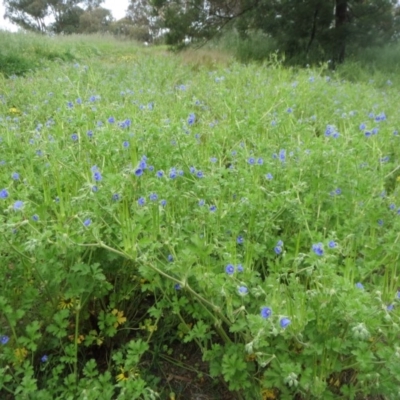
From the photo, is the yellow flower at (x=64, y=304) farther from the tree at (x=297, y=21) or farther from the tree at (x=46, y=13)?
the tree at (x=46, y=13)

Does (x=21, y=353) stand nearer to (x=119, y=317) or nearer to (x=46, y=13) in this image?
(x=119, y=317)

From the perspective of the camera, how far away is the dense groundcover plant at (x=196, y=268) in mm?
1429

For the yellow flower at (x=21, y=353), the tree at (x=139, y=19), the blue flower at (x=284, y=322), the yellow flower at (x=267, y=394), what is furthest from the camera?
the tree at (x=139, y=19)

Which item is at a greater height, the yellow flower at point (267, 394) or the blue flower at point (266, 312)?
the blue flower at point (266, 312)

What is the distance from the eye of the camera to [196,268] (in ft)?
4.88

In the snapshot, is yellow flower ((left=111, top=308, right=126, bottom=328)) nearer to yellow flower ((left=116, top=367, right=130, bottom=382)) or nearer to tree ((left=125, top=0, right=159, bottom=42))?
yellow flower ((left=116, top=367, right=130, bottom=382))

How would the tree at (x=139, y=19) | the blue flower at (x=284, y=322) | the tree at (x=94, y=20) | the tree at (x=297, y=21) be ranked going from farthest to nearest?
1. the tree at (x=94, y=20)
2. the tree at (x=139, y=19)
3. the tree at (x=297, y=21)
4. the blue flower at (x=284, y=322)

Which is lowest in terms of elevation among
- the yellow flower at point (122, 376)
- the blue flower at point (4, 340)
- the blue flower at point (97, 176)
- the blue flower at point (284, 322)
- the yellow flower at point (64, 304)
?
the yellow flower at point (122, 376)

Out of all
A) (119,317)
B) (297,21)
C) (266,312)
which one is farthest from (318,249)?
(297,21)

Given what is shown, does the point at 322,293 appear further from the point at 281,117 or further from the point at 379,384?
the point at 281,117

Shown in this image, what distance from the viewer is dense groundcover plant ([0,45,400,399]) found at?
4.69 ft

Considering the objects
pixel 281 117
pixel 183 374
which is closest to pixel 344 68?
pixel 281 117

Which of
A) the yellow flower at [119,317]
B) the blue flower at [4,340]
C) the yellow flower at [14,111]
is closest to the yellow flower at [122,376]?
the yellow flower at [119,317]

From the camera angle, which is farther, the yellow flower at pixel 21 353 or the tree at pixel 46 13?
the tree at pixel 46 13
